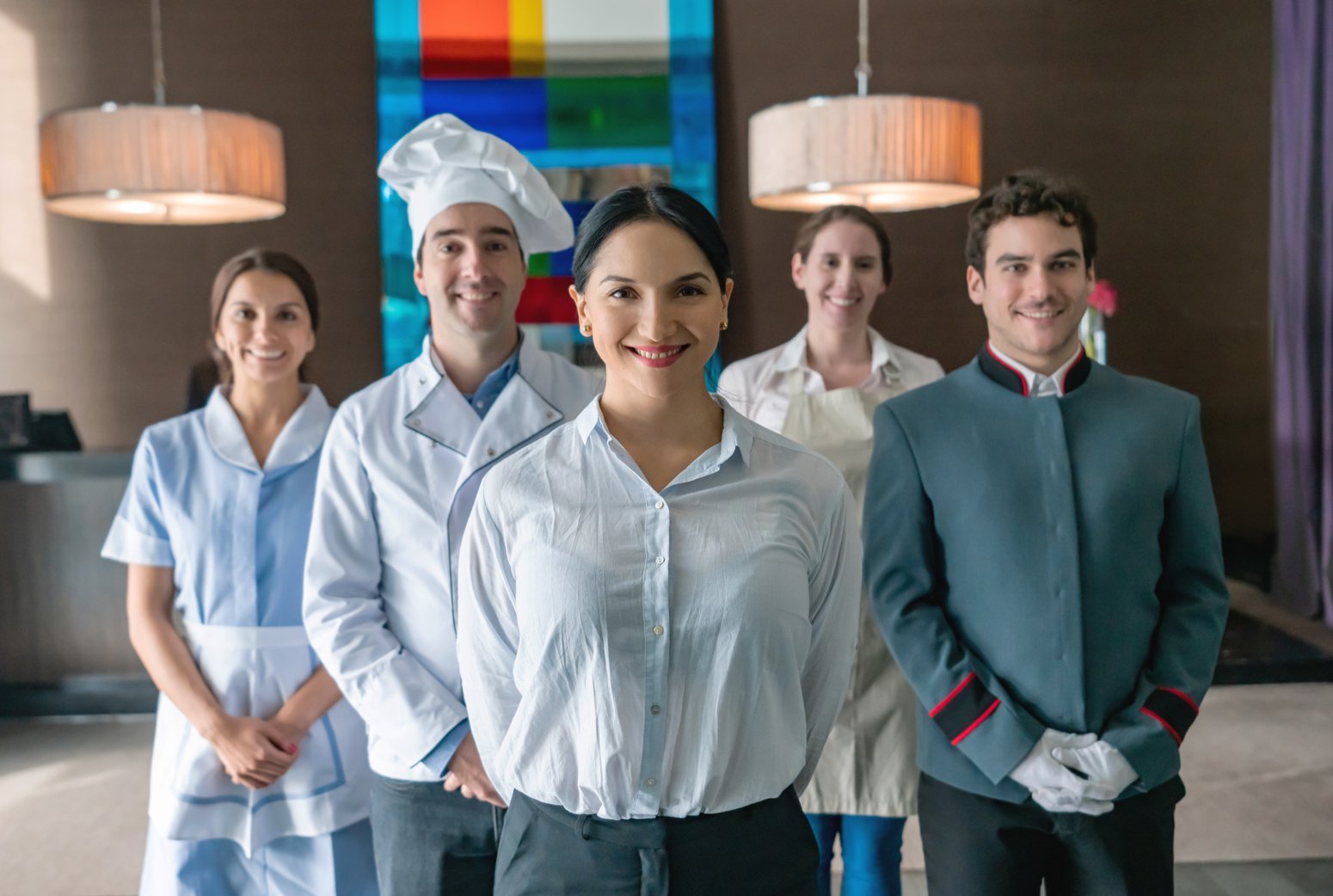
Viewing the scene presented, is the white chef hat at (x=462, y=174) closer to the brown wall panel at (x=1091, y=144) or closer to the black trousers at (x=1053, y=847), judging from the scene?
the black trousers at (x=1053, y=847)

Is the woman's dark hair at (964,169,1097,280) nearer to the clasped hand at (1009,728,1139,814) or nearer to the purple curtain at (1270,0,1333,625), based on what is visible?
the clasped hand at (1009,728,1139,814)

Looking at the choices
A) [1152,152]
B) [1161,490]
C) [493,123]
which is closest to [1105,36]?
[1152,152]

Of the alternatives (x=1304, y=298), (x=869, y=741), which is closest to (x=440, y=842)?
(x=869, y=741)

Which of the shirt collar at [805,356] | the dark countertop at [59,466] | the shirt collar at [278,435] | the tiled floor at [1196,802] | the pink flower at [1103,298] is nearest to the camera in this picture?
the shirt collar at [278,435]

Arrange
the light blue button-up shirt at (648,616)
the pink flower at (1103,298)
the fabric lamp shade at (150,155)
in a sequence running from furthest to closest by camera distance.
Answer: the pink flower at (1103,298) → the fabric lamp shade at (150,155) → the light blue button-up shirt at (648,616)

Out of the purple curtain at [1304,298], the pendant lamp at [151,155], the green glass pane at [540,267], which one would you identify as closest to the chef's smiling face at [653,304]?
the pendant lamp at [151,155]

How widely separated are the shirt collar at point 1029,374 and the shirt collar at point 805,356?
0.61 m

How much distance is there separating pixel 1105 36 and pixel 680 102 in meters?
1.88

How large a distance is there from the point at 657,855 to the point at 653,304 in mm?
585

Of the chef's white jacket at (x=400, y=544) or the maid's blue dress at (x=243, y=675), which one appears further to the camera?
the maid's blue dress at (x=243, y=675)

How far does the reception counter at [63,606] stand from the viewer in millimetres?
4367

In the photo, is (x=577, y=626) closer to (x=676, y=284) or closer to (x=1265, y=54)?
(x=676, y=284)

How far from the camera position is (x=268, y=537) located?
1.97 m

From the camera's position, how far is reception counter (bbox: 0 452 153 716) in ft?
14.3
